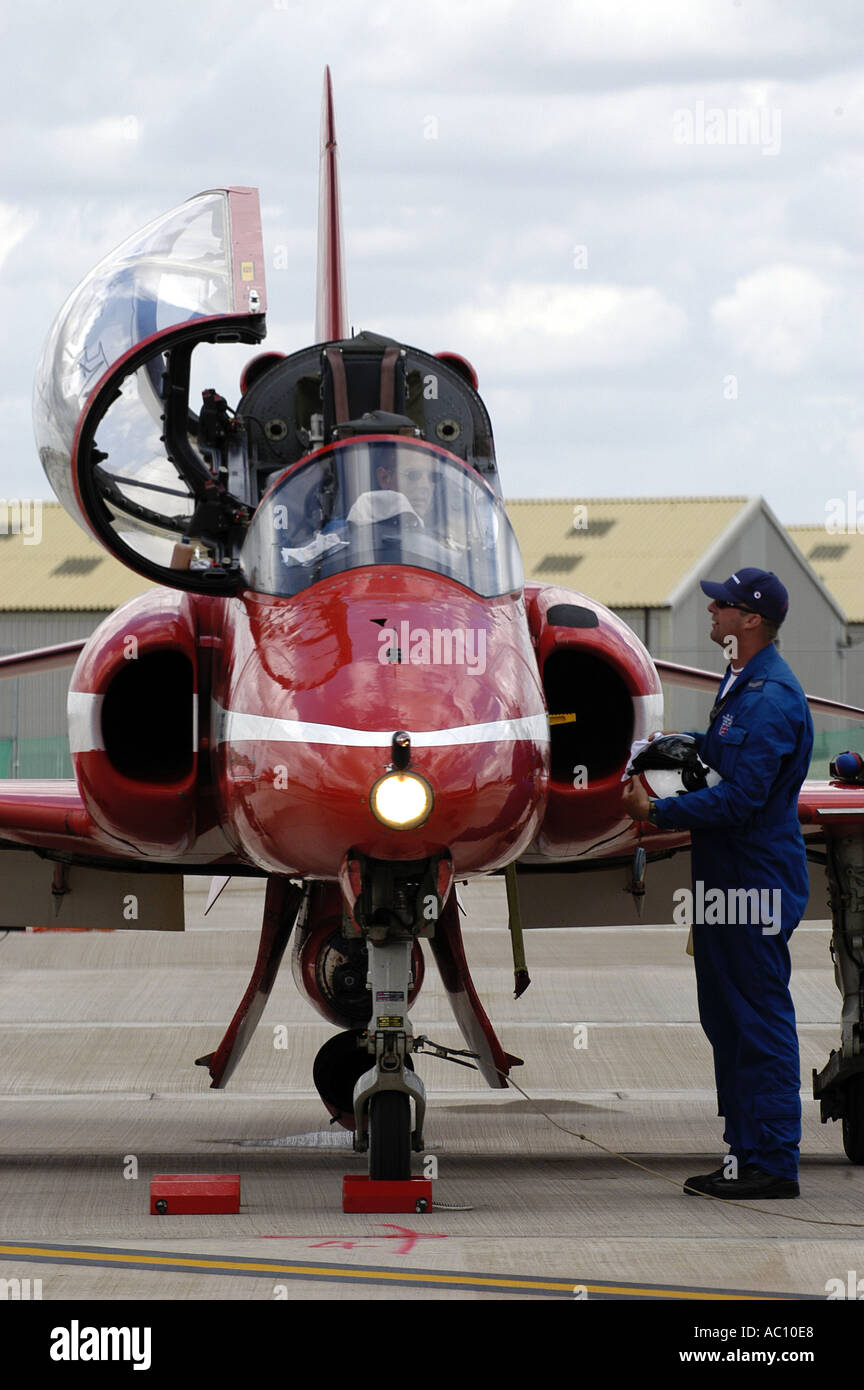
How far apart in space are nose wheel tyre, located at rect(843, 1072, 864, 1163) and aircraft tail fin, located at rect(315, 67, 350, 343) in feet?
17.6

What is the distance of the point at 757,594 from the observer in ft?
23.2

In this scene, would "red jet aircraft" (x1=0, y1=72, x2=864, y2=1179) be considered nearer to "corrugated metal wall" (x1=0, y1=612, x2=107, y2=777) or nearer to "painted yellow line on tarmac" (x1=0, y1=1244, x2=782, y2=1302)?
"painted yellow line on tarmac" (x1=0, y1=1244, x2=782, y2=1302)

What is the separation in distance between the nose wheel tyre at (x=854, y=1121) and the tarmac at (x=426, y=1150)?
127 millimetres

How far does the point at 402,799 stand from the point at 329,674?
1.87 ft

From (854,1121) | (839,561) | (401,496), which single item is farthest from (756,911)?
(839,561)

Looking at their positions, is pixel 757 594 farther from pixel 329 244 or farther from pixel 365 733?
pixel 329 244

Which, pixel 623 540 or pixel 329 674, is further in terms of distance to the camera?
pixel 623 540

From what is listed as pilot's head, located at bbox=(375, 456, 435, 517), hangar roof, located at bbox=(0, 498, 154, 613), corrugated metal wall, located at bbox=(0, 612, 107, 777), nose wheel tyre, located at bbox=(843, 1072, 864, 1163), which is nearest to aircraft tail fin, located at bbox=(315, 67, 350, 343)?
pilot's head, located at bbox=(375, 456, 435, 517)

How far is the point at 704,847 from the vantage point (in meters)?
6.93

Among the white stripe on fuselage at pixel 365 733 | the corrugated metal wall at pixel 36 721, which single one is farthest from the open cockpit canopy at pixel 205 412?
the corrugated metal wall at pixel 36 721

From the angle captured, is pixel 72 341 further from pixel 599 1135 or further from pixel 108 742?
pixel 599 1135

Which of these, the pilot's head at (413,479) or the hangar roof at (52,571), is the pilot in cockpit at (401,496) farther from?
the hangar roof at (52,571)

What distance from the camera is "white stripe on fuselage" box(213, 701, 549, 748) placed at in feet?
19.4
